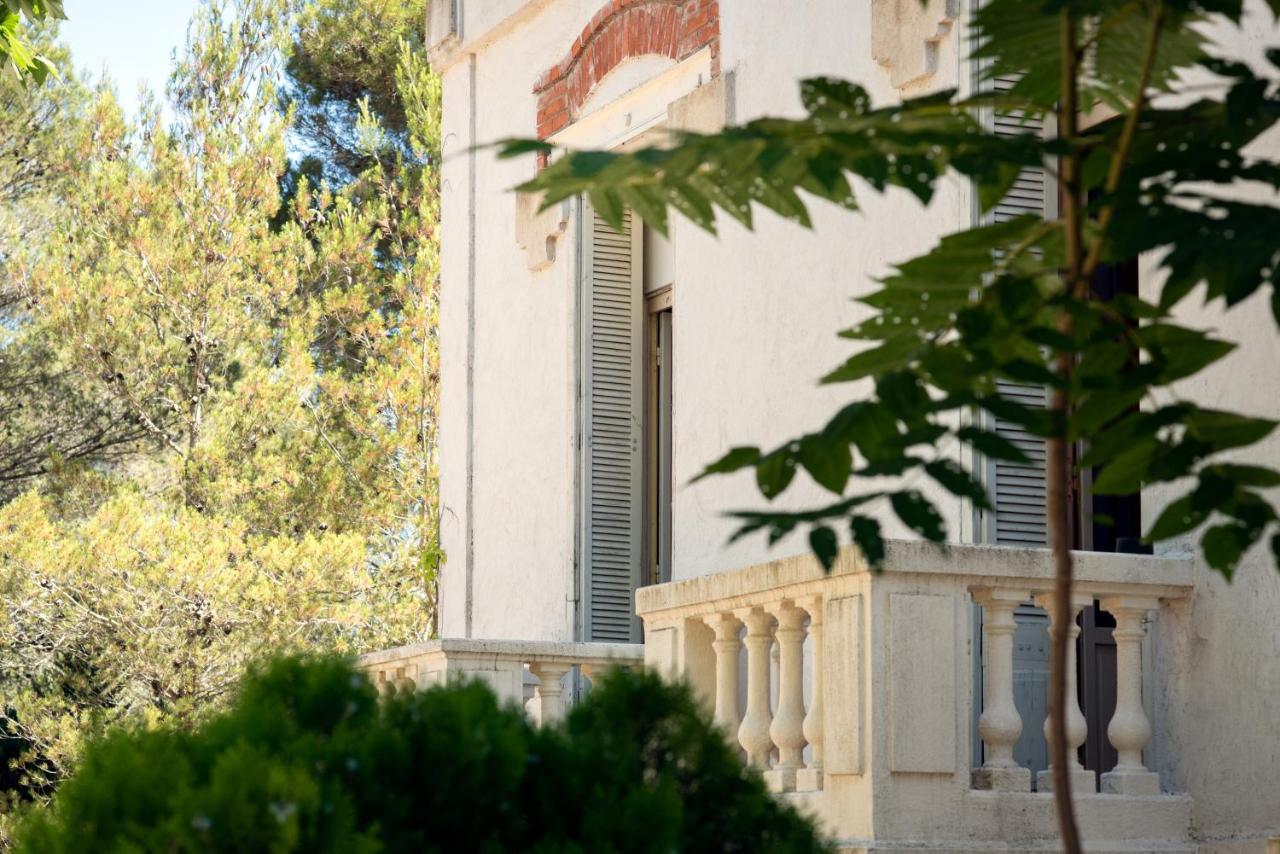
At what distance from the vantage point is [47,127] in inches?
893

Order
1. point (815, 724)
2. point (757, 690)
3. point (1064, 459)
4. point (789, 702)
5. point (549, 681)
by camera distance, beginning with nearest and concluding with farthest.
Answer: point (1064, 459) → point (815, 724) → point (789, 702) → point (757, 690) → point (549, 681)

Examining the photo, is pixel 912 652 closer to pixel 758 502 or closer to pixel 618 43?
pixel 758 502

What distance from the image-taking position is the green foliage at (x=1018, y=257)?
2.44 m

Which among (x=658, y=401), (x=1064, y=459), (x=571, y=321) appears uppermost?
(x=571, y=321)

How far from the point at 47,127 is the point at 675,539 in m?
16.4

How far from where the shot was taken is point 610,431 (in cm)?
966

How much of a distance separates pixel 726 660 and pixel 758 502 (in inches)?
65.4

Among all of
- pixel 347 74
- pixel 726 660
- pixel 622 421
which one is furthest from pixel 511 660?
pixel 347 74

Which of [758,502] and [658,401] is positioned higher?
[658,401]

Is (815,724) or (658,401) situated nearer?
(815,724)

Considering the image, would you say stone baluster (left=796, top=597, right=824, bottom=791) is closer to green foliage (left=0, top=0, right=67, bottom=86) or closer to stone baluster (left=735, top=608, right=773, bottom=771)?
stone baluster (left=735, top=608, right=773, bottom=771)

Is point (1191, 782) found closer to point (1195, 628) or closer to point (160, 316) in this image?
point (1195, 628)

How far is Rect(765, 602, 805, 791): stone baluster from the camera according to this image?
5766 millimetres

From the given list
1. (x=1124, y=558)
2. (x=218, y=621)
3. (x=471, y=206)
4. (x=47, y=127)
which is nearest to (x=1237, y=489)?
(x=1124, y=558)
